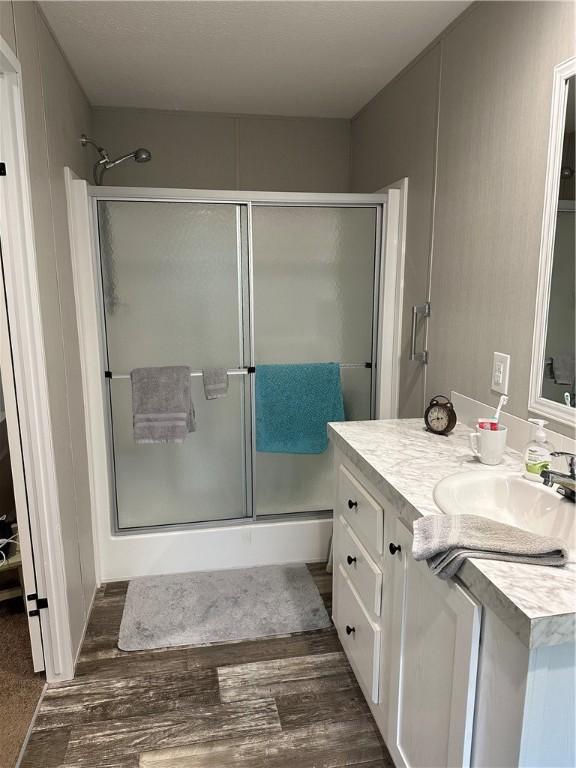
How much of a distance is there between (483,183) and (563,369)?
73 centimetres

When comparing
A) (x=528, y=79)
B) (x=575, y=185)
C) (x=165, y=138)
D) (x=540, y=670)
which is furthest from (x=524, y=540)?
(x=165, y=138)

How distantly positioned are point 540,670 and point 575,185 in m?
1.18

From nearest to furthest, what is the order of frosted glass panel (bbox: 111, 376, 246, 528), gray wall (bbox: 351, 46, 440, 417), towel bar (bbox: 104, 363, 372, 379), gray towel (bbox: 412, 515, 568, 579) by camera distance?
gray towel (bbox: 412, 515, 568, 579) < gray wall (bbox: 351, 46, 440, 417) < towel bar (bbox: 104, 363, 372, 379) < frosted glass panel (bbox: 111, 376, 246, 528)

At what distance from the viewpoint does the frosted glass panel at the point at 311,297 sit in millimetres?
2547

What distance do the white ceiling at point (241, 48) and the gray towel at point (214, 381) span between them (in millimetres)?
1348

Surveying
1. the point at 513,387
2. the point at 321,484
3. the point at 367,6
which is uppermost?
the point at 367,6

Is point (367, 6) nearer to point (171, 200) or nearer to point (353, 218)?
point (353, 218)

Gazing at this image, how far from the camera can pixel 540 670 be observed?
0.91 meters

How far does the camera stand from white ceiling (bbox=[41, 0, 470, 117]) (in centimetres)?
188

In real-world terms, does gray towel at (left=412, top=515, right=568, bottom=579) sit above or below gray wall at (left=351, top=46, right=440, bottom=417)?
below

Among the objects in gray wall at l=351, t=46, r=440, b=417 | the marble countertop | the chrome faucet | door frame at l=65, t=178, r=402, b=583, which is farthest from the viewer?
door frame at l=65, t=178, r=402, b=583

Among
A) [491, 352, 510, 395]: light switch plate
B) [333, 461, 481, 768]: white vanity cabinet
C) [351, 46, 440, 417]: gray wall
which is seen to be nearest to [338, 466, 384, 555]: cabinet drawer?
[333, 461, 481, 768]: white vanity cabinet

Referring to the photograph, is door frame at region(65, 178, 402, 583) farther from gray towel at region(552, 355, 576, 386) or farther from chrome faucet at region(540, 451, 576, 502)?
chrome faucet at region(540, 451, 576, 502)

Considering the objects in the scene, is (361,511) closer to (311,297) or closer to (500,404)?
(500,404)
